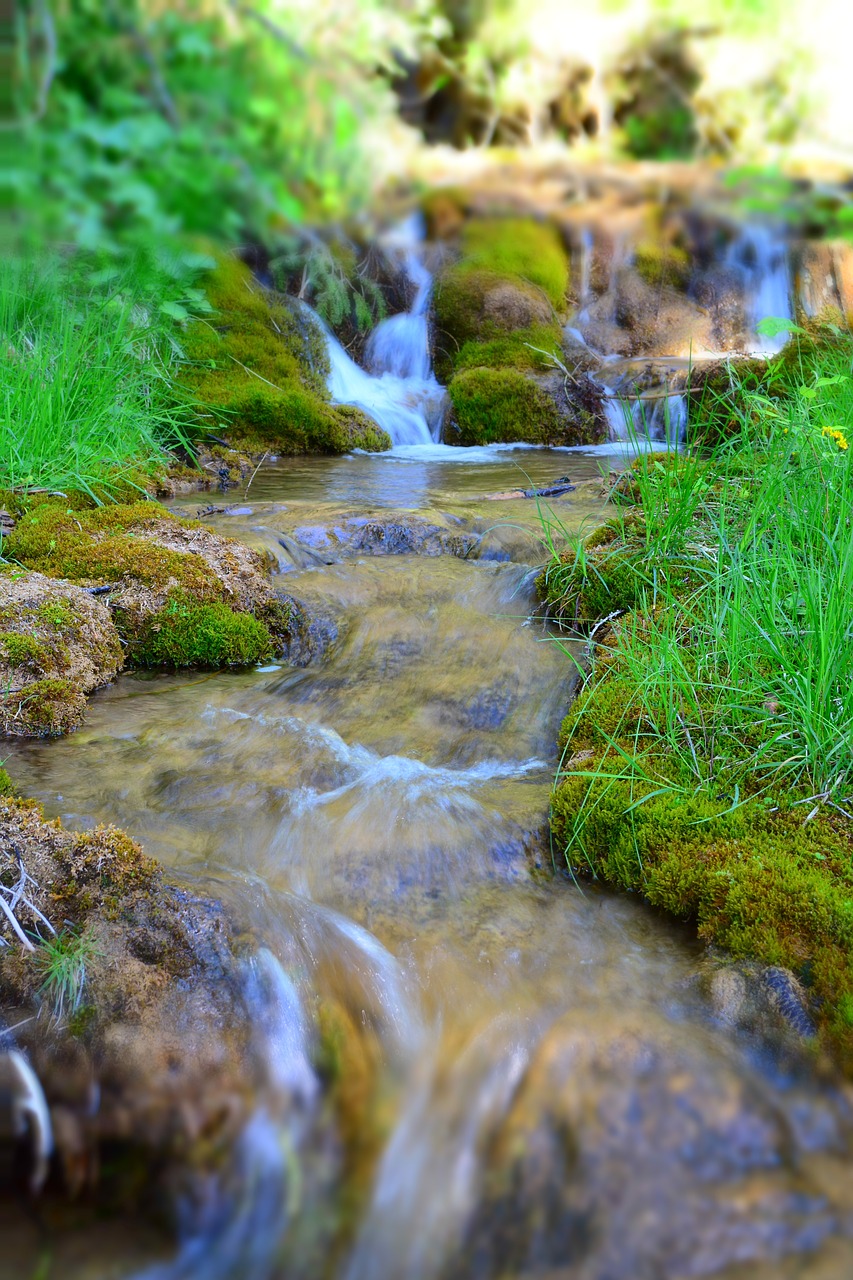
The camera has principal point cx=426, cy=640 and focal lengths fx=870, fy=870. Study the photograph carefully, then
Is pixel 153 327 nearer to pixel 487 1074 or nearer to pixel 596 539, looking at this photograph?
pixel 596 539

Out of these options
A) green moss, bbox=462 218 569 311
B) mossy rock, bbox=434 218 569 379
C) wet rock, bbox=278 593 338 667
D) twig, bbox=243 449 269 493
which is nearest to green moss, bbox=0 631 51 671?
wet rock, bbox=278 593 338 667

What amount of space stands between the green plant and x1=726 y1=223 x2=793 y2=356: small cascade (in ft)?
40.8

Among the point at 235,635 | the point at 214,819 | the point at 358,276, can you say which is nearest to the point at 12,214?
the point at 358,276

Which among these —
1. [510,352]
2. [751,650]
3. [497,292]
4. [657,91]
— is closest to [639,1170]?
[751,650]

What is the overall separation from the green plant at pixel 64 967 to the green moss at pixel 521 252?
34.8 ft

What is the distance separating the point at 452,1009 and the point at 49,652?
2.00 metres

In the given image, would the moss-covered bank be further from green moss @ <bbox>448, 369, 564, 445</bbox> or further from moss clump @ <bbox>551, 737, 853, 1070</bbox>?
moss clump @ <bbox>551, 737, 853, 1070</bbox>

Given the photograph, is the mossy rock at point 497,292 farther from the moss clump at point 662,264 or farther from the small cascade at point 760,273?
the small cascade at point 760,273

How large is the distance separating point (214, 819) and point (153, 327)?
15.6 ft

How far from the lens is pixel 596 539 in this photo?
3764 mm

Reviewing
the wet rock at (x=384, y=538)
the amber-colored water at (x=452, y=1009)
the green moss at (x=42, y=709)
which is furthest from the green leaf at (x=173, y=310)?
the green moss at (x=42, y=709)

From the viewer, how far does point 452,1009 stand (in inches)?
73.7

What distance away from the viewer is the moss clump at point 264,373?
7434mm

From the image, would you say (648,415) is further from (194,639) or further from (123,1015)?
(123,1015)
